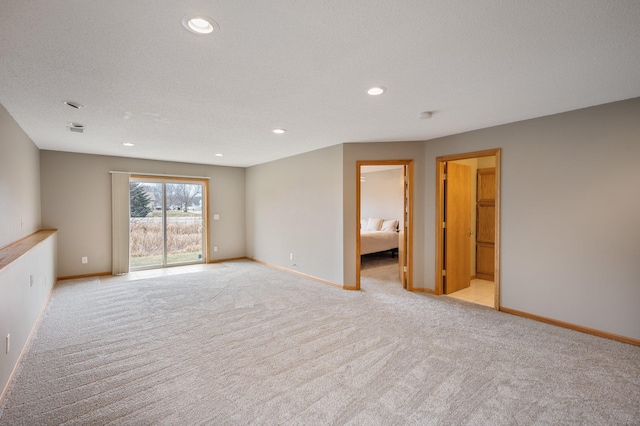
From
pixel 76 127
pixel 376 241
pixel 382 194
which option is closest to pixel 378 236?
pixel 376 241

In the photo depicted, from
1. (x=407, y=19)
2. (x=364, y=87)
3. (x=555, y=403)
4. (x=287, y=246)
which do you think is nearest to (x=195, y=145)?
(x=287, y=246)

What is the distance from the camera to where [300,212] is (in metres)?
5.55

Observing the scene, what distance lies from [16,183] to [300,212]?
3.89 m

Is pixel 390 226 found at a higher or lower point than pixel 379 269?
higher

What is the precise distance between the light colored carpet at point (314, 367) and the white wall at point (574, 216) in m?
0.35

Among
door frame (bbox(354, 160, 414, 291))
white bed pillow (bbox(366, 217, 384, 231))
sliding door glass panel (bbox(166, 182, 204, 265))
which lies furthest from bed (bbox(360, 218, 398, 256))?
sliding door glass panel (bbox(166, 182, 204, 265))

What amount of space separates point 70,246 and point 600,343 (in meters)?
7.77

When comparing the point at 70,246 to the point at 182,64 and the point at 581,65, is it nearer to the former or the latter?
the point at 182,64

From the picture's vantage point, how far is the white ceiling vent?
11.6 ft

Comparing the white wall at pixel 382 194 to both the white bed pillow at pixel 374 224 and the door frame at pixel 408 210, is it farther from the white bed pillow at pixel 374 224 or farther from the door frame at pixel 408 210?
the door frame at pixel 408 210

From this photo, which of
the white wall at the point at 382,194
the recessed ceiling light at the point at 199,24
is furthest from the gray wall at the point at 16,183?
the white wall at the point at 382,194

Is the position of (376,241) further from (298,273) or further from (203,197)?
(203,197)

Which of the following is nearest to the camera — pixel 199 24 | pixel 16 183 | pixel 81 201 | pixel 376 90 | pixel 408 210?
pixel 199 24

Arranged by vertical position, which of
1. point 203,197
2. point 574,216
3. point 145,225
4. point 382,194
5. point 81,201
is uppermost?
point 382,194
